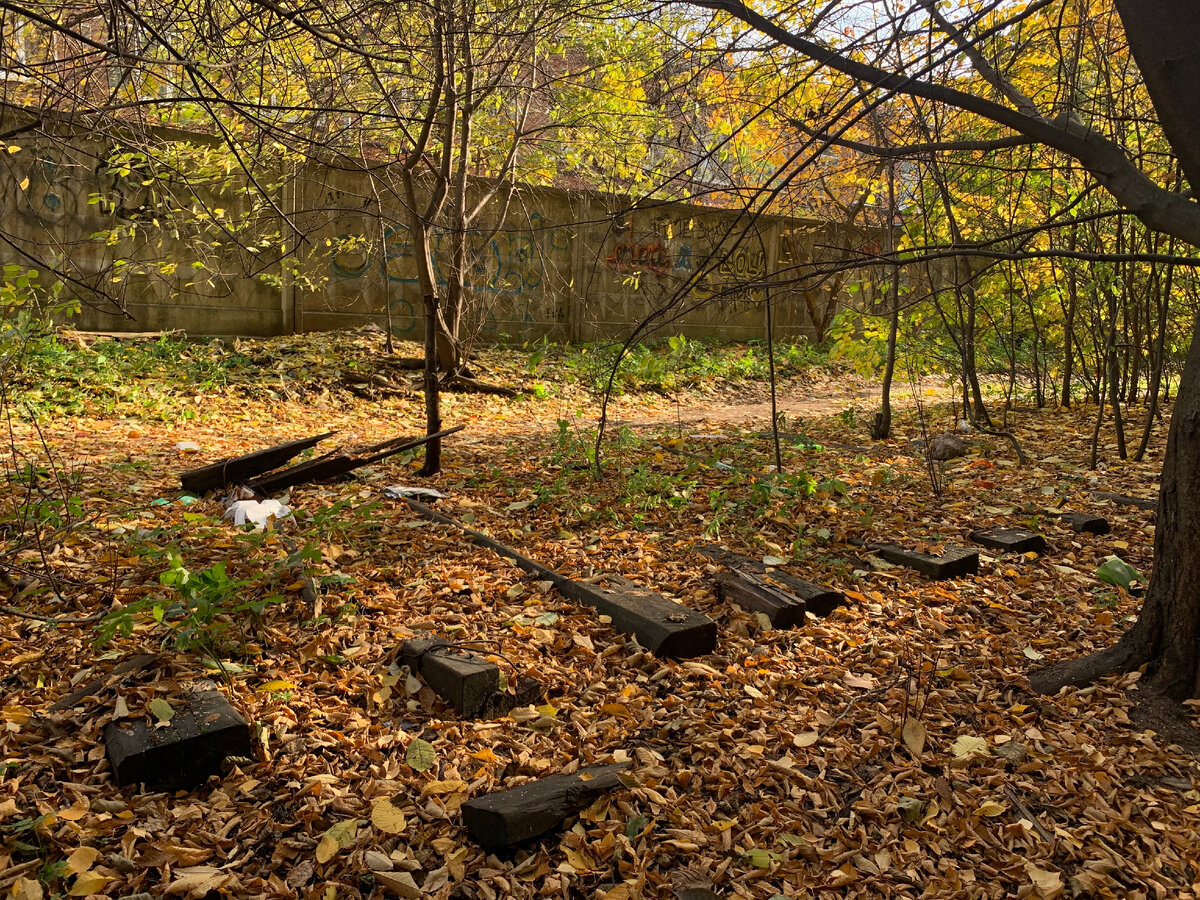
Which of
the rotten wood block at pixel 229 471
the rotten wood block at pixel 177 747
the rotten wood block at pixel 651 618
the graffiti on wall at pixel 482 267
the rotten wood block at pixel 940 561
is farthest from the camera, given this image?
the graffiti on wall at pixel 482 267

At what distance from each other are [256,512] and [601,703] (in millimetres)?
2528

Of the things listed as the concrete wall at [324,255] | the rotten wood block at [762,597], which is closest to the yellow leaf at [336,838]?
the rotten wood block at [762,597]

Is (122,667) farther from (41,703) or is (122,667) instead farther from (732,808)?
(732,808)

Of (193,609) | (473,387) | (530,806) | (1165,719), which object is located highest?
(473,387)

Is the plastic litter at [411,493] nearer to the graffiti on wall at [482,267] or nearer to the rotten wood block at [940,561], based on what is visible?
the rotten wood block at [940,561]

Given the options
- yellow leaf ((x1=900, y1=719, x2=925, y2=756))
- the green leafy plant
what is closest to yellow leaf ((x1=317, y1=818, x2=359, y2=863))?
the green leafy plant

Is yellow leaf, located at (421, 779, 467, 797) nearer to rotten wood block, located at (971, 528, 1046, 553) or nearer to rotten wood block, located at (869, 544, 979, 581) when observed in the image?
rotten wood block, located at (869, 544, 979, 581)

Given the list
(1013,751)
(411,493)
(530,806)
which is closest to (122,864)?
(530,806)

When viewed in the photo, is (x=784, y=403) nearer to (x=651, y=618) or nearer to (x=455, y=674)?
(x=651, y=618)

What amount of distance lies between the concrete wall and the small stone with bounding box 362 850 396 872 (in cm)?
522

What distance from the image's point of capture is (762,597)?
365 centimetres

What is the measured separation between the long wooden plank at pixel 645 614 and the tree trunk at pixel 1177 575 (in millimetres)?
1411

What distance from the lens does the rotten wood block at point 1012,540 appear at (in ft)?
14.8

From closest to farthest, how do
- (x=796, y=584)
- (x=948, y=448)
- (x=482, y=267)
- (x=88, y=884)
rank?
(x=88, y=884) < (x=796, y=584) < (x=948, y=448) < (x=482, y=267)
